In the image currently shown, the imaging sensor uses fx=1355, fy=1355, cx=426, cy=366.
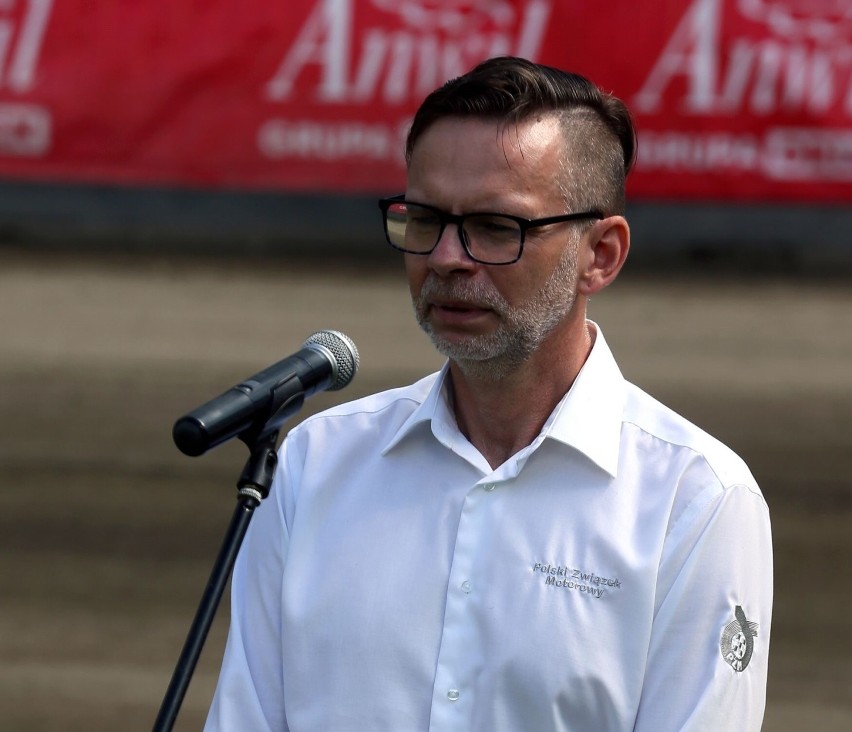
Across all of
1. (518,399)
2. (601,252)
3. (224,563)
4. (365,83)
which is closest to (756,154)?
(365,83)

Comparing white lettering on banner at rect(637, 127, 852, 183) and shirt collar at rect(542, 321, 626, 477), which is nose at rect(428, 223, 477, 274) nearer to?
shirt collar at rect(542, 321, 626, 477)

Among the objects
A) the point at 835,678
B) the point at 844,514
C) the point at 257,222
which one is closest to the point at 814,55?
A: the point at 844,514

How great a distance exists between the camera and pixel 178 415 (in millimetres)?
6914

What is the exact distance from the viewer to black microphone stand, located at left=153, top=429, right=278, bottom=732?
179cm

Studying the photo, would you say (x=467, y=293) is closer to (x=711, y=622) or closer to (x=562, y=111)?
(x=562, y=111)

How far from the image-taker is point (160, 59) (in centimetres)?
627

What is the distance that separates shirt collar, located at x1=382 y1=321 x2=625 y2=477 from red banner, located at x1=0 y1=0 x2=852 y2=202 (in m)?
3.97

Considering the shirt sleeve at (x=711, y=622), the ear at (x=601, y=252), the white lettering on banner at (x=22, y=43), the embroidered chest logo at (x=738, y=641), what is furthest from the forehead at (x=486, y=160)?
the white lettering on banner at (x=22, y=43)

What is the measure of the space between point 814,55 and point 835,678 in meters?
2.62

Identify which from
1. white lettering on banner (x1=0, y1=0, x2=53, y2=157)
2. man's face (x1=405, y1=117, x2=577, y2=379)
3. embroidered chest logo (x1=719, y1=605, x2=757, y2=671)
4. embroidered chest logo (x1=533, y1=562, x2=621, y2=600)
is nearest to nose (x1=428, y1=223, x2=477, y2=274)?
man's face (x1=405, y1=117, x2=577, y2=379)

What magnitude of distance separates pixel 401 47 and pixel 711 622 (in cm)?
463

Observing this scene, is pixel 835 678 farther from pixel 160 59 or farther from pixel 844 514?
pixel 160 59

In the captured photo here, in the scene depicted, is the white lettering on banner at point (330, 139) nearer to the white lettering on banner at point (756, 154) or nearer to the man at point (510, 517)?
the white lettering on banner at point (756, 154)

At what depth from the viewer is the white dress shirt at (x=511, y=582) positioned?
188cm
